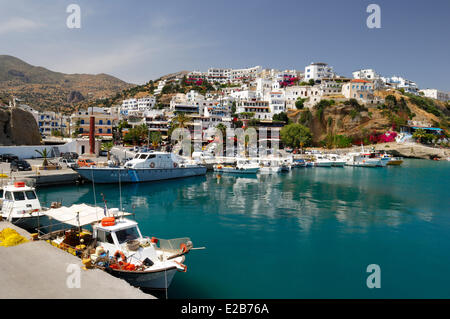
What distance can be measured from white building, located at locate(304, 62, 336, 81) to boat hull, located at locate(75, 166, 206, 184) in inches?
3703

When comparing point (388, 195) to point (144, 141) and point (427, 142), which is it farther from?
point (427, 142)

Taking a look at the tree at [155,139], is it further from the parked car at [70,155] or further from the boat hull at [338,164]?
the boat hull at [338,164]

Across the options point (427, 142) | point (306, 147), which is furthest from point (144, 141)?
point (427, 142)

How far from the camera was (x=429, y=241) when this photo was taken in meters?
19.4

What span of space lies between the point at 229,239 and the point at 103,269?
9.19 m

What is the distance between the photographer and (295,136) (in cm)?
8731

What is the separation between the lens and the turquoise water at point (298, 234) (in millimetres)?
12953

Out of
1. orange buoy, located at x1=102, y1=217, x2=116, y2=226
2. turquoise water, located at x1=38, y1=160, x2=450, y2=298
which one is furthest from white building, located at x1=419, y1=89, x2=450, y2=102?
orange buoy, located at x1=102, y1=217, x2=116, y2=226

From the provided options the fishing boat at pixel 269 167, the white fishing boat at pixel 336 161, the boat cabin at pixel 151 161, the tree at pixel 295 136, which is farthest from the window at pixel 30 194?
the tree at pixel 295 136

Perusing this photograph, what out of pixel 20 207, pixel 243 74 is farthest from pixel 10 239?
pixel 243 74

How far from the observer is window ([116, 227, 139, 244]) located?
12.1m

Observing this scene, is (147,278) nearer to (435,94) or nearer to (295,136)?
(295,136)

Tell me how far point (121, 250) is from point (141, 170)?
30.4 metres

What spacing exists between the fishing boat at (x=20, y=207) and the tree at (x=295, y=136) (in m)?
77.1
